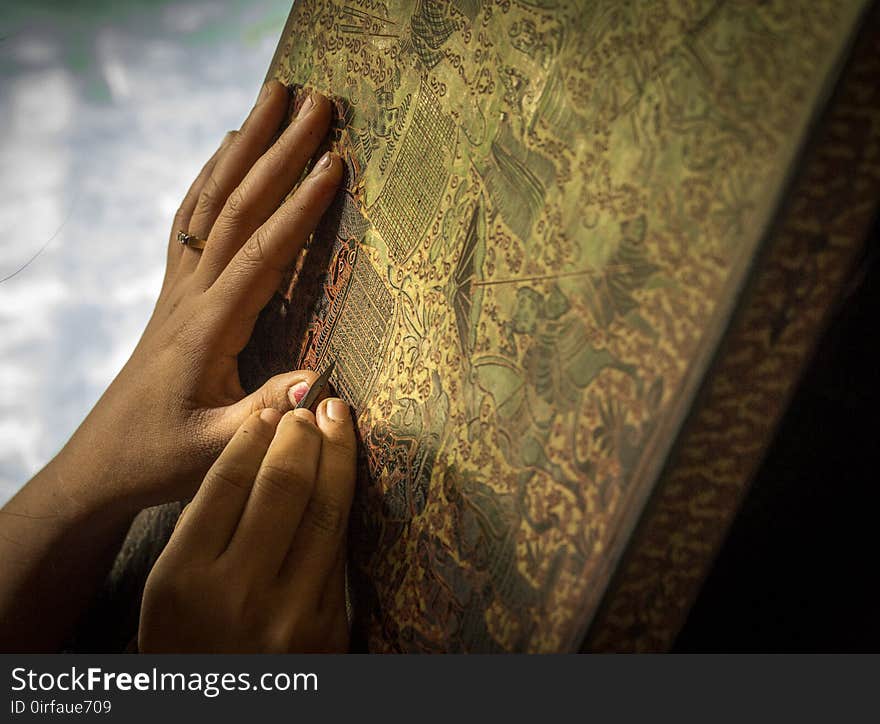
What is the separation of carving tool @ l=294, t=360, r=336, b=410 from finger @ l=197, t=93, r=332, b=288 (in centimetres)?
28

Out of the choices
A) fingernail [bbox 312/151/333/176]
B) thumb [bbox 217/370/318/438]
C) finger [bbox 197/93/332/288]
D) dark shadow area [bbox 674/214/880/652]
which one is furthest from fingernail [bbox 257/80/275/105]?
dark shadow area [bbox 674/214/880/652]

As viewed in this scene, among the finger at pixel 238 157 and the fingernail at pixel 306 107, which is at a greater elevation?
the fingernail at pixel 306 107

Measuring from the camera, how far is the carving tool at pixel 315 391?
0.75 meters

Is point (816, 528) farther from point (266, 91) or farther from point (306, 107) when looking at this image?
point (266, 91)

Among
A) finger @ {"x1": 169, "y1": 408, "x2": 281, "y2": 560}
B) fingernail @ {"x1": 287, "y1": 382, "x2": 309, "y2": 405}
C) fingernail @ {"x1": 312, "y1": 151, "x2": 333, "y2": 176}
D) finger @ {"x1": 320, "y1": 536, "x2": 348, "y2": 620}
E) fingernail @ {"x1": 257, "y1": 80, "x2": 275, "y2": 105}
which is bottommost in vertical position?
finger @ {"x1": 320, "y1": 536, "x2": 348, "y2": 620}

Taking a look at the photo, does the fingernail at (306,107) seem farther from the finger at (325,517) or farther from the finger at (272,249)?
the finger at (325,517)

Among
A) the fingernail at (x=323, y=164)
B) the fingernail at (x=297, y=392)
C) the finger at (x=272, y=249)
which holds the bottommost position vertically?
the fingernail at (x=297, y=392)

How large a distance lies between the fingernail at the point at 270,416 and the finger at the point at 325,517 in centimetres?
5

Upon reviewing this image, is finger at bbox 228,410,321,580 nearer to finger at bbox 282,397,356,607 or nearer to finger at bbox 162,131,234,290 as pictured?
finger at bbox 282,397,356,607

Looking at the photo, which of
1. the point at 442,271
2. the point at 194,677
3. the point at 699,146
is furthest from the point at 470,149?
the point at 194,677

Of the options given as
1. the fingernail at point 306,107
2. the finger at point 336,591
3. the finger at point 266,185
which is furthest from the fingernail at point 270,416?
the fingernail at point 306,107

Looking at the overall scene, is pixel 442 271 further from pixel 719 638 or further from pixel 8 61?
pixel 8 61

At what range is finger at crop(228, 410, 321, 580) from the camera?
65 centimetres

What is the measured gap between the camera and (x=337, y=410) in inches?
29.2
